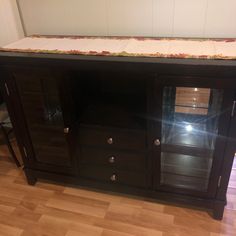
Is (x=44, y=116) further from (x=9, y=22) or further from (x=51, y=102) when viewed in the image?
(x=9, y=22)

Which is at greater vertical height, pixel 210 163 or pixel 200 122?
pixel 200 122

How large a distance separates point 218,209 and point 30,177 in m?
1.23

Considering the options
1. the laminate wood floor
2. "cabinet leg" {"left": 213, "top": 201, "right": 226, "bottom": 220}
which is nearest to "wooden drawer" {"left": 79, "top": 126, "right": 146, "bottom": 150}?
the laminate wood floor

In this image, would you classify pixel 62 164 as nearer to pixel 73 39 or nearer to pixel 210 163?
pixel 73 39

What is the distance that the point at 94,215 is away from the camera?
5.22 ft

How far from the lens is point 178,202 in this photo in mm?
1560

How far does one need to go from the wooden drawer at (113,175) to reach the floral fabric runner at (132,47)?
2.33 feet

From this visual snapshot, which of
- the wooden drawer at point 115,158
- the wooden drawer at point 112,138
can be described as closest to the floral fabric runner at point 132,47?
the wooden drawer at point 112,138

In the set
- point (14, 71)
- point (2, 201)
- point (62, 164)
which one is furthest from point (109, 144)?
point (2, 201)

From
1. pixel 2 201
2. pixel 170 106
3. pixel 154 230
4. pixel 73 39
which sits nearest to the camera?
pixel 170 106

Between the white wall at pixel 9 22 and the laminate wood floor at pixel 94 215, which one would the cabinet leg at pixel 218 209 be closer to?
the laminate wood floor at pixel 94 215

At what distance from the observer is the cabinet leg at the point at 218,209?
57.3 inches

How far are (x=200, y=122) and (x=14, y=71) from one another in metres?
1.06

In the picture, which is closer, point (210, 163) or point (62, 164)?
point (210, 163)
